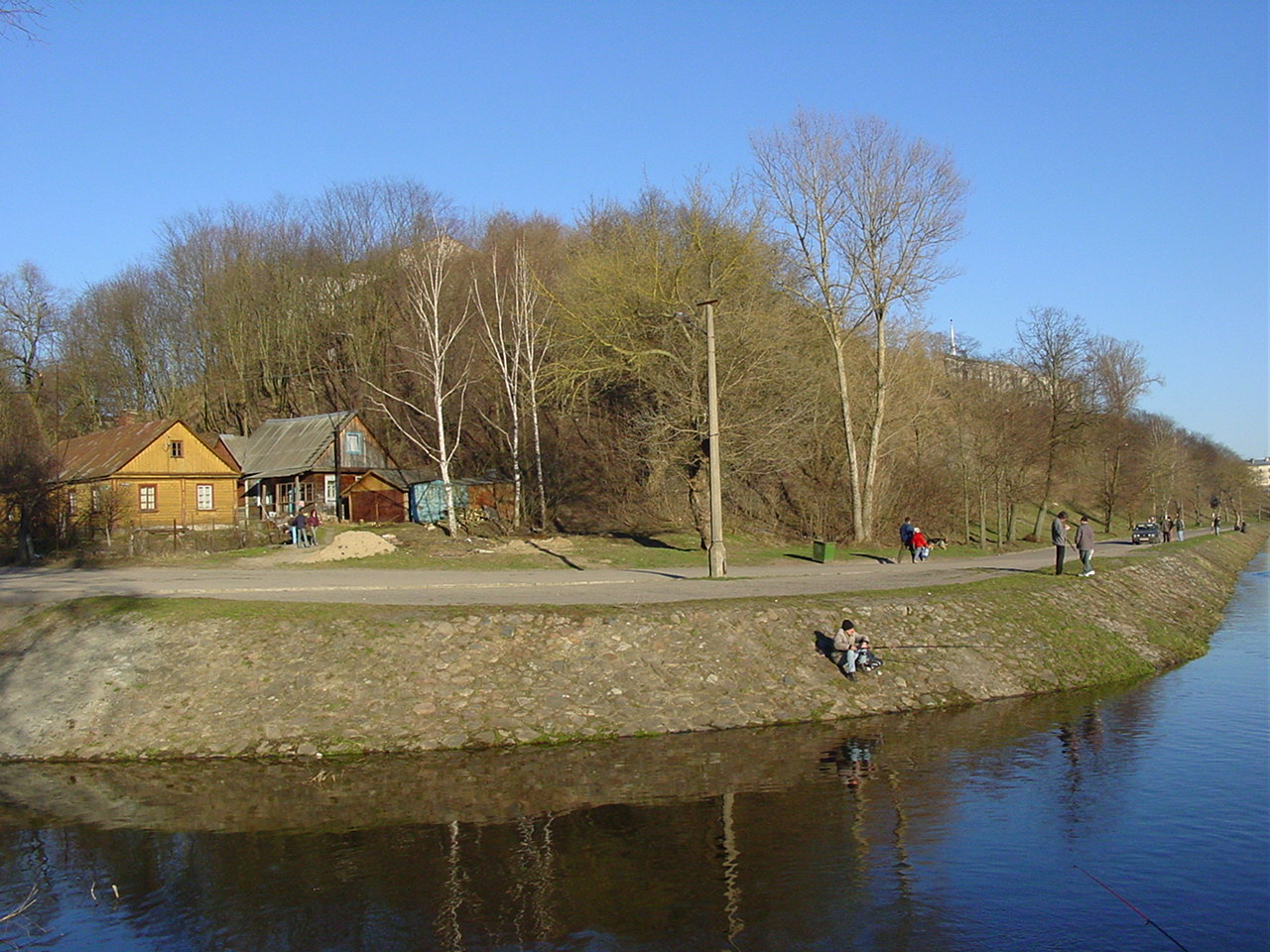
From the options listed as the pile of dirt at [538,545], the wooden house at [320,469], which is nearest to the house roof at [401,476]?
the wooden house at [320,469]

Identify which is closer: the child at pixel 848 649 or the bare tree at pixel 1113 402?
the child at pixel 848 649

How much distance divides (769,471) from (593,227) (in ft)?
54.1

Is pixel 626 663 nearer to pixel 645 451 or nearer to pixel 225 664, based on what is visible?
pixel 225 664

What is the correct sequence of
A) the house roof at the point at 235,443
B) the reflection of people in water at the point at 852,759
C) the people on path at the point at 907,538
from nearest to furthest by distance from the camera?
the reflection of people in water at the point at 852,759 < the people on path at the point at 907,538 < the house roof at the point at 235,443

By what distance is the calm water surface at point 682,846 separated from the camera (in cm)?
1005

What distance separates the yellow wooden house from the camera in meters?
50.3

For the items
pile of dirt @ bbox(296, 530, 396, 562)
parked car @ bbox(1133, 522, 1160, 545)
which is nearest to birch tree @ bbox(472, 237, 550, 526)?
pile of dirt @ bbox(296, 530, 396, 562)

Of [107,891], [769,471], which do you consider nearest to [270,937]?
[107,891]

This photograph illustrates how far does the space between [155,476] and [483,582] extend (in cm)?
3208

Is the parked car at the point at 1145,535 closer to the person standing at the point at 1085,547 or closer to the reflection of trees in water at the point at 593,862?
the person standing at the point at 1085,547

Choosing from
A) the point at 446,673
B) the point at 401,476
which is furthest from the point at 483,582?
the point at 401,476

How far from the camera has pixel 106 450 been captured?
175 feet

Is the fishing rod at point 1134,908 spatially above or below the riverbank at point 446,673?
below

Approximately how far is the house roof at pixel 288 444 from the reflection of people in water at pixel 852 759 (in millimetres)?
43585
